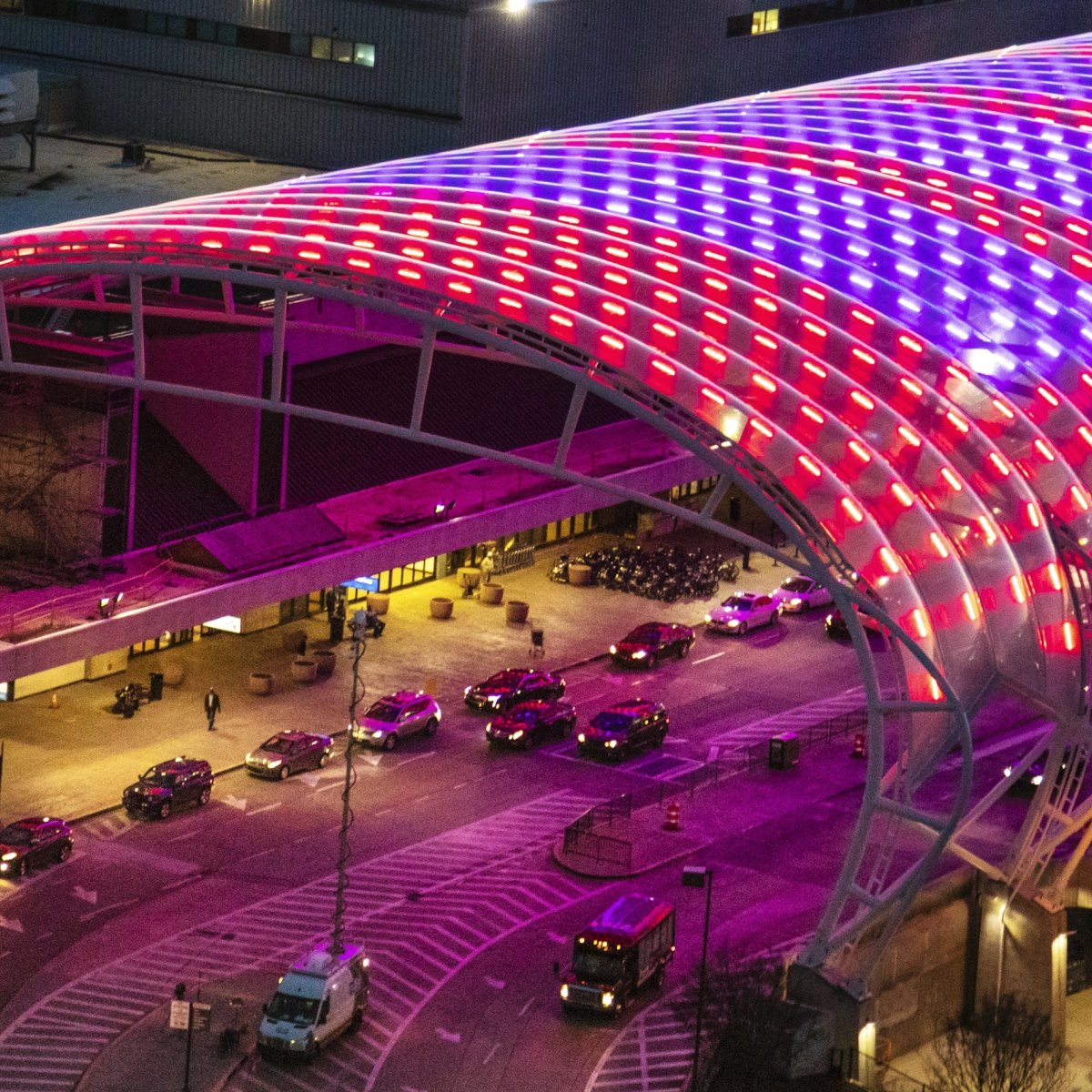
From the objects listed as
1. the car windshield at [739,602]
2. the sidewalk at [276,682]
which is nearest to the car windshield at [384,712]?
the sidewalk at [276,682]

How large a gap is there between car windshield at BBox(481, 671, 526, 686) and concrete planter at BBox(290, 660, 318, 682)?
594 cm

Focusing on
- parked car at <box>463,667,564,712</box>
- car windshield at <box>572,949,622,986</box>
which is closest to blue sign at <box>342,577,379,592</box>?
parked car at <box>463,667,564,712</box>

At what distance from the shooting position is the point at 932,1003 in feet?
211

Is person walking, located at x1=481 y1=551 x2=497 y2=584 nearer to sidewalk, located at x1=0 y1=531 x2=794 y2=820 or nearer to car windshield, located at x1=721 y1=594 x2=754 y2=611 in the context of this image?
sidewalk, located at x1=0 y1=531 x2=794 y2=820

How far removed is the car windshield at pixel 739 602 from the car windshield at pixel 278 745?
23.1 m

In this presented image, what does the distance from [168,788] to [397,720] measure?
9.11 metres

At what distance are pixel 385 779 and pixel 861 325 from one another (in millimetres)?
22397

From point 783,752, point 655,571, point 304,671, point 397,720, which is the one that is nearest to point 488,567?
point 655,571

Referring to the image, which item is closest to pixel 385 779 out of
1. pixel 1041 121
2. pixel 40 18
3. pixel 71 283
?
pixel 71 283

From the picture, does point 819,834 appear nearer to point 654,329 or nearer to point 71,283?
point 654,329

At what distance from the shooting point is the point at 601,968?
61781mm

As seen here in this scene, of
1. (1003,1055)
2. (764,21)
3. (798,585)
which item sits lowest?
(798,585)

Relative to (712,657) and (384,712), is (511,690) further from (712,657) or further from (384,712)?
(712,657)

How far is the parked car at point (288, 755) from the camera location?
7688cm
